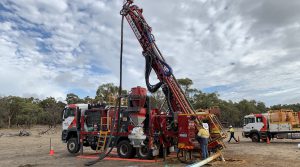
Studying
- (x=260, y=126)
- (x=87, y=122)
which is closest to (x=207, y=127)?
(x=87, y=122)

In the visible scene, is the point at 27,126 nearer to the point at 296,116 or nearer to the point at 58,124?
the point at 58,124

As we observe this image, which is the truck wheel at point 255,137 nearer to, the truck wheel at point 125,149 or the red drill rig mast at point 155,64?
the red drill rig mast at point 155,64

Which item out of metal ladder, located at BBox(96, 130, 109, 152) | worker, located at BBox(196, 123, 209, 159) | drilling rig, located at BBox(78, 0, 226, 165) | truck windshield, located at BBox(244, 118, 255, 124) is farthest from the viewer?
truck windshield, located at BBox(244, 118, 255, 124)

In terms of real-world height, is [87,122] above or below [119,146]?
above

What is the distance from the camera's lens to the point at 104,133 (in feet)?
60.6

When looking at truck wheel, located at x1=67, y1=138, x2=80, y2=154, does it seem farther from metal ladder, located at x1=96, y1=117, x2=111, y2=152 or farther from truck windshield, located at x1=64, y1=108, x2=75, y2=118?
metal ladder, located at x1=96, y1=117, x2=111, y2=152

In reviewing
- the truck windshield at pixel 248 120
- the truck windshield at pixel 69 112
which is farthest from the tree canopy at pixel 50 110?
the truck windshield at pixel 69 112

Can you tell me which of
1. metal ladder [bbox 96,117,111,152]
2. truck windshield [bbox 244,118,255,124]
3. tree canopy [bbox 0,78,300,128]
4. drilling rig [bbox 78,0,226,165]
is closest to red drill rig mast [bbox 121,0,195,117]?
drilling rig [bbox 78,0,226,165]

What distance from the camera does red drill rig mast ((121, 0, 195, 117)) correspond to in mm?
17734

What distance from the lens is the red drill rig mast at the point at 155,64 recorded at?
17734 millimetres

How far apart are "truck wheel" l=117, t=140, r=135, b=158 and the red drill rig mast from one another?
2917 mm

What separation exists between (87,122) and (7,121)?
81.4 m

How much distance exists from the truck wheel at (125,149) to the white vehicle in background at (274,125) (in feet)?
55.6

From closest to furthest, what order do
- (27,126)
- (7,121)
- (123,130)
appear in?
(123,130), (27,126), (7,121)
